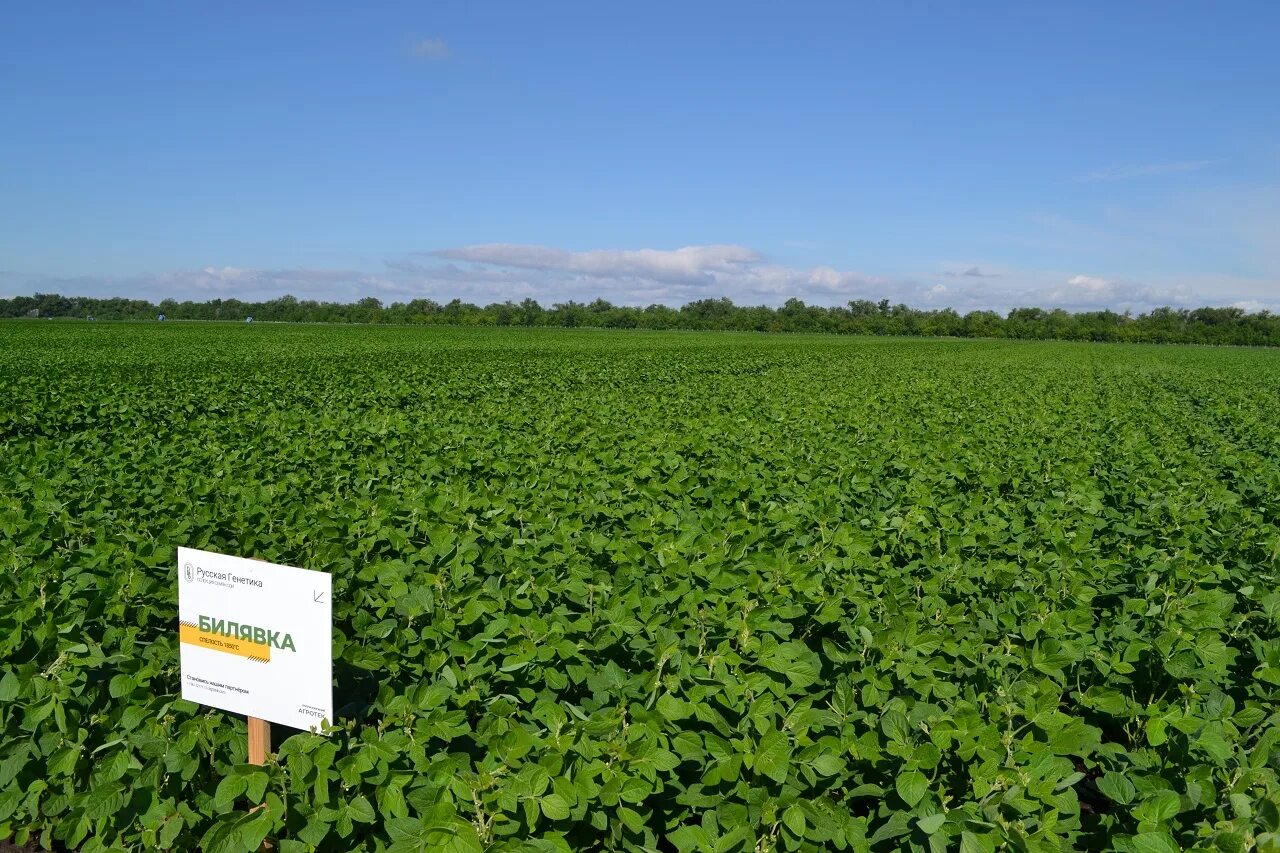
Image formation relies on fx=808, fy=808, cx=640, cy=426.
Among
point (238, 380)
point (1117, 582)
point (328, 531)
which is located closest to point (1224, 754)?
point (1117, 582)

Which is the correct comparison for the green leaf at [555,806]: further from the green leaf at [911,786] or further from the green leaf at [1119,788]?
the green leaf at [1119,788]

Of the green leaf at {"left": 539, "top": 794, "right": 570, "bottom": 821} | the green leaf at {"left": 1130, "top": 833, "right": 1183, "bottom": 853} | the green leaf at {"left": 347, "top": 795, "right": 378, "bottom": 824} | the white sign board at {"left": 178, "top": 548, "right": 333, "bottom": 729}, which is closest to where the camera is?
the green leaf at {"left": 1130, "top": 833, "right": 1183, "bottom": 853}

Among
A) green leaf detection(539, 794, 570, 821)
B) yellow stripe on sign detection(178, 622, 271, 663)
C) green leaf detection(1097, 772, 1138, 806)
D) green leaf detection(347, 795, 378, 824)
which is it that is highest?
yellow stripe on sign detection(178, 622, 271, 663)

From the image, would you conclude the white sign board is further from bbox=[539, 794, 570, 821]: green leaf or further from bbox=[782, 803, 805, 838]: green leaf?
bbox=[782, 803, 805, 838]: green leaf

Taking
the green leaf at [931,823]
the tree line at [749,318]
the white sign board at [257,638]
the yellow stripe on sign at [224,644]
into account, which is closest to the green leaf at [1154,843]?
the green leaf at [931,823]

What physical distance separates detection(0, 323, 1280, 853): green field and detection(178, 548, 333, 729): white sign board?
14 centimetres

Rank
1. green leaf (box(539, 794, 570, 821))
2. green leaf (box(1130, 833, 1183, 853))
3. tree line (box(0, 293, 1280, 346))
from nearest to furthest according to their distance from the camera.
→ green leaf (box(1130, 833, 1183, 853)), green leaf (box(539, 794, 570, 821)), tree line (box(0, 293, 1280, 346))

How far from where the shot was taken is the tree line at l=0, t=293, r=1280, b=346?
110750mm

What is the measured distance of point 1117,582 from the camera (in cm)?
490

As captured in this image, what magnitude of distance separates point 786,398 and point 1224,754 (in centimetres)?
1380

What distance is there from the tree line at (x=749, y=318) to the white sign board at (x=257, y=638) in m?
107

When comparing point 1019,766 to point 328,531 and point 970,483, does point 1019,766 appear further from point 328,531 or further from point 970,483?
point 970,483

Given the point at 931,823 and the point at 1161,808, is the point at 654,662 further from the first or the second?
the point at 1161,808

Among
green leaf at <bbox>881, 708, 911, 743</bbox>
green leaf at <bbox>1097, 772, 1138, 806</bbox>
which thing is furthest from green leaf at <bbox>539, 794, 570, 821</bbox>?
green leaf at <bbox>1097, 772, 1138, 806</bbox>
